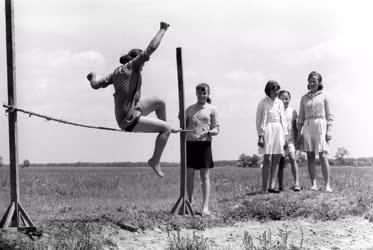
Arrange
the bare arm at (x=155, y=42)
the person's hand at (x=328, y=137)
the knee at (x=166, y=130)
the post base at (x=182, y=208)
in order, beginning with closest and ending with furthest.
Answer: the bare arm at (x=155, y=42) → the knee at (x=166, y=130) → the post base at (x=182, y=208) → the person's hand at (x=328, y=137)

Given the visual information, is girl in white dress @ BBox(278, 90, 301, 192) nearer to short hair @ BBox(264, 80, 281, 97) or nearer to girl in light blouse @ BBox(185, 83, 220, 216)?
short hair @ BBox(264, 80, 281, 97)

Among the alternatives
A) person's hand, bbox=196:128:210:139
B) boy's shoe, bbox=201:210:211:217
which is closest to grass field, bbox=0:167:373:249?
boy's shoe, bbox=201:210:211:217

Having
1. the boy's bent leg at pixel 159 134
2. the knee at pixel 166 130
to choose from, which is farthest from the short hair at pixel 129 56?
the knee at pixel 166 130

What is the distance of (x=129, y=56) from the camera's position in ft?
30.8

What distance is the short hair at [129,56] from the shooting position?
933cm

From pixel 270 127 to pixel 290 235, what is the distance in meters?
2.66

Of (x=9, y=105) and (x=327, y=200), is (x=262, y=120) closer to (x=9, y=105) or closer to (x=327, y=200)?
(x=327, y=200)

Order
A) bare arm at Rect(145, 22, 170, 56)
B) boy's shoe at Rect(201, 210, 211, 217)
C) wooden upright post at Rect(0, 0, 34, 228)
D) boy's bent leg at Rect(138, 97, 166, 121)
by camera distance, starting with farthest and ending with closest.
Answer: boy's shoe at Rect(201, 210, 211, 217)
boy's bent leg at Rect(138, 97, 166, 121)
bare arm at Rect(145, 22, 170, 56)
wooden upright post at Rect(0, 0, 34, 228)

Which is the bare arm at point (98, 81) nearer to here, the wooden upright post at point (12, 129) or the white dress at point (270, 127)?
the wooden upright post at point (12, 129)

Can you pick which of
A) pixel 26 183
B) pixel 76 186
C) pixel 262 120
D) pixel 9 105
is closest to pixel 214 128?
pixel 262 120

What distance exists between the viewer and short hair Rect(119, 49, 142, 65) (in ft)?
30.6

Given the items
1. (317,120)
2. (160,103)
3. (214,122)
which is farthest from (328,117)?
(160,103)

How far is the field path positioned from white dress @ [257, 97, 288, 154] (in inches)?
66.4

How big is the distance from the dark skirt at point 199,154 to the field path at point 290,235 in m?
1.15
